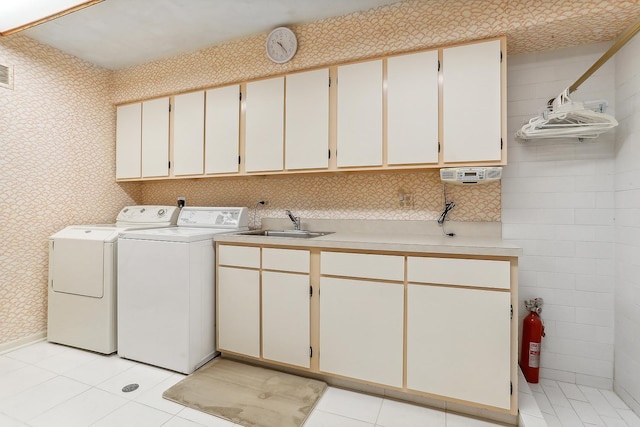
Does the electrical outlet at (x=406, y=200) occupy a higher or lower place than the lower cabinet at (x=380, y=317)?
higher

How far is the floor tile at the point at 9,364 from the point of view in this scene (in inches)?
90.0

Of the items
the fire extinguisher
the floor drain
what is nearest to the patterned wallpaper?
the fire extinguisher

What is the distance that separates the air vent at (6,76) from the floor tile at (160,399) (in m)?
2.80

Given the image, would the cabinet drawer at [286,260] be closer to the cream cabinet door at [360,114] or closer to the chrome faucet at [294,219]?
the chrome faucet at [294,219]

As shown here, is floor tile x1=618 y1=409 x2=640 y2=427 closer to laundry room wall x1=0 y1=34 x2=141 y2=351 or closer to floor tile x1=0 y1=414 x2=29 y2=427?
floor tile x1=0 y1=414 x2=29 y2=427

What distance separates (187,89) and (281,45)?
3.64 ft

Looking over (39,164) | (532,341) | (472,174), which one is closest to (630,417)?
(532,341)

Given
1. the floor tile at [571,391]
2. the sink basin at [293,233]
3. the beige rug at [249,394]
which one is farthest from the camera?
Result: the sink basin at [293,233]

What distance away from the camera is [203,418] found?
180cm

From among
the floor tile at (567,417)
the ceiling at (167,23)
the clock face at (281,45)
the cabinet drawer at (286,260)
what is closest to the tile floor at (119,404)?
the floor tile at (567,417)

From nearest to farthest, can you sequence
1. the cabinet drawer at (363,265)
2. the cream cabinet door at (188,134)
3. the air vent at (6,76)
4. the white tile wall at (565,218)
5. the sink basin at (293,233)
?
1. the cabinet drawer at (363,265)
2. the white tile wall at (565,218)
3. the air vent at (6,76)
4. the sink basin at (293,233)
5. the cream cabinet door at (188,134)

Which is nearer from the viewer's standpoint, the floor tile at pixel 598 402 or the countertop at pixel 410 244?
the countertop at pixel 410 244

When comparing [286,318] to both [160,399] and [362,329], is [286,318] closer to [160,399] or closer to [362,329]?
[362,329]

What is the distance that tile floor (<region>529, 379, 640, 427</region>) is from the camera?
5.80 ft
